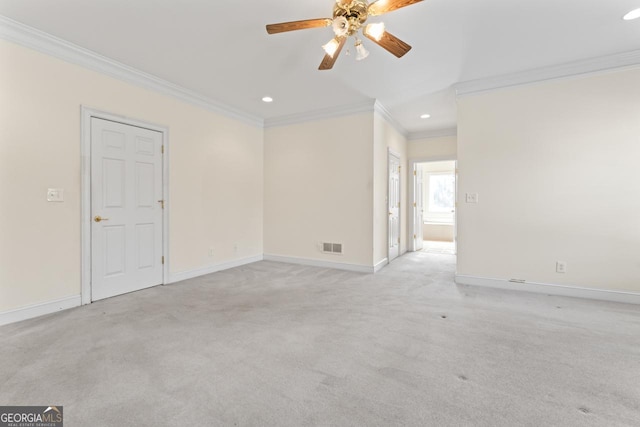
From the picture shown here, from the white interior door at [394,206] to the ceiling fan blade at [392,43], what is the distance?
309 cm

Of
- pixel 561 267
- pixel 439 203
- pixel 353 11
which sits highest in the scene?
pixel 353 11

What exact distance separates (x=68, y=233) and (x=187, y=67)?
2329mm

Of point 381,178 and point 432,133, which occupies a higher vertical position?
point 432,133

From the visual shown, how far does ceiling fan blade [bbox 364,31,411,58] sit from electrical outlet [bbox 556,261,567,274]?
3238 millimetres

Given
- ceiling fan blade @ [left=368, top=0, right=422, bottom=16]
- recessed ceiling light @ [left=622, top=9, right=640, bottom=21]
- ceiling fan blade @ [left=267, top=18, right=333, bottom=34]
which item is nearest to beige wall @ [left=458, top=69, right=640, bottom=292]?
recessed ceiling light @ [left=622, top=9, right=640, bottom=21]

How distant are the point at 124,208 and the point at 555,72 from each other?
5.62 m

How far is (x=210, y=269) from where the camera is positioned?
466 cm

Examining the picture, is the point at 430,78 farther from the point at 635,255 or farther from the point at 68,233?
the point at 68,233

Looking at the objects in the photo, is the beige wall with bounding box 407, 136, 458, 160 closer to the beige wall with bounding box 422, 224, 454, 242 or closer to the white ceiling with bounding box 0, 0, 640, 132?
the white ceiling with bounding box 0, 0, 640, 132

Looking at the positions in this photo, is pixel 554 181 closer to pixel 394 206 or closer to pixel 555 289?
pixel 555 289

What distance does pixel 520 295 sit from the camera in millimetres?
3562

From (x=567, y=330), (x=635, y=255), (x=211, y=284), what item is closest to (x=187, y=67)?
(x=211, y=284)

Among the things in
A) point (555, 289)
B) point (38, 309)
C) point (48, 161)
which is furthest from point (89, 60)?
point (555, 289)

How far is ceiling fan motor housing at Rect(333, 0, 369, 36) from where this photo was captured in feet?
7.02
